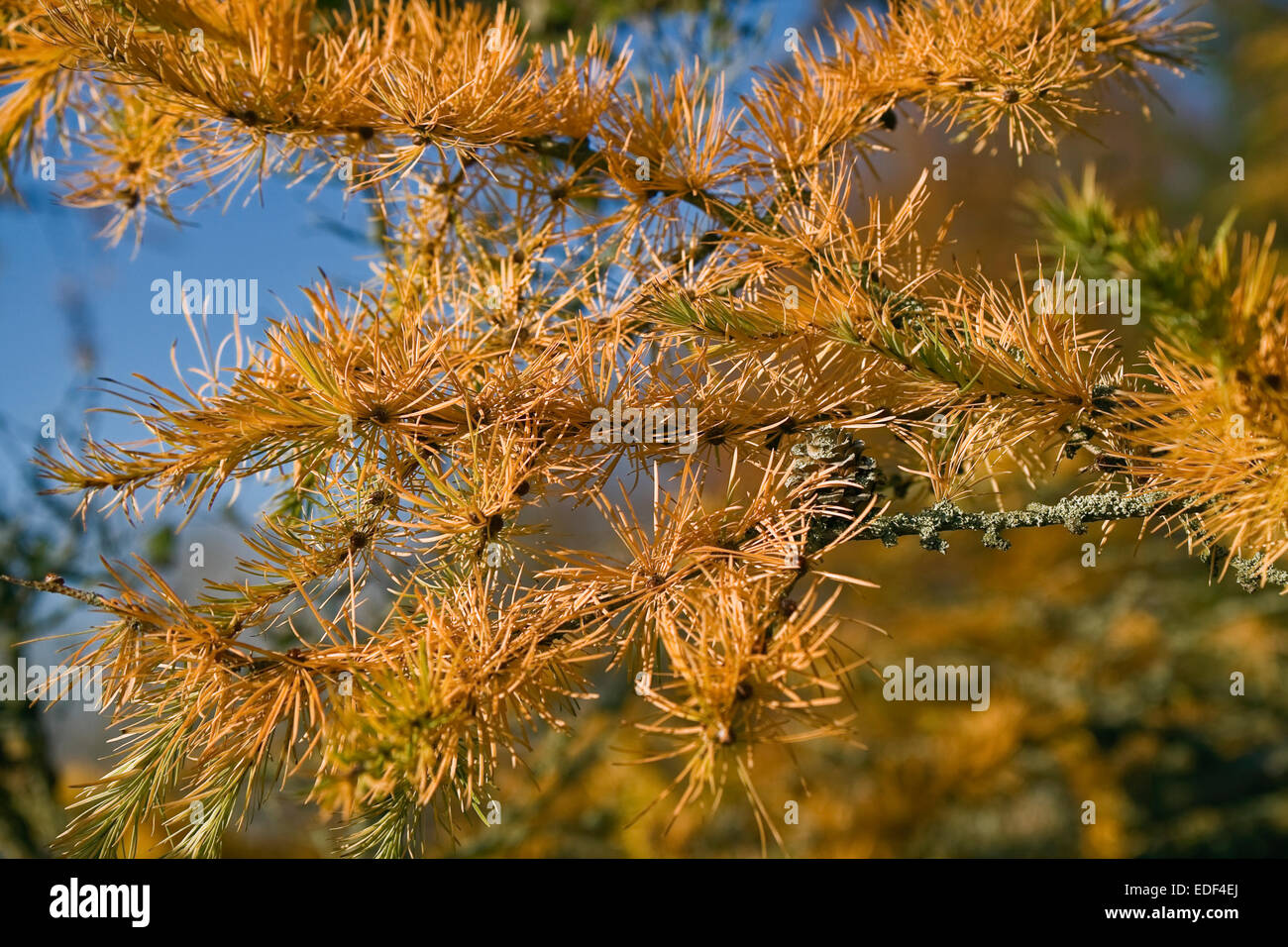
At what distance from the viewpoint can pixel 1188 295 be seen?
0.35 metres

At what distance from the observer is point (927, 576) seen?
11.6ft

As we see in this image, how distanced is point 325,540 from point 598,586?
0.18 m

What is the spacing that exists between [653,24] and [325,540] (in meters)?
1.56

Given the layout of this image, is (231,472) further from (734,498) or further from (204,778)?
(734,498)

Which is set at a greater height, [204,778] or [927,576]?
[204,778]

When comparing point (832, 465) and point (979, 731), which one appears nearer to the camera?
point (832, 465)

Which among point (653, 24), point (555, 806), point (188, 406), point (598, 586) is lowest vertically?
point (555, 806)

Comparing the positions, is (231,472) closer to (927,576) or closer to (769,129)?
(769,129)
